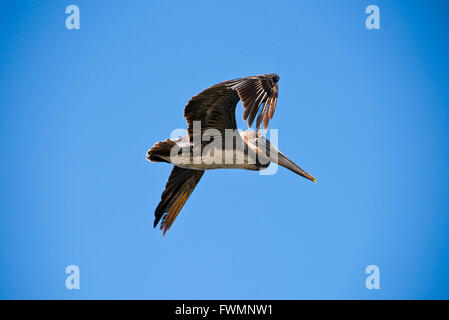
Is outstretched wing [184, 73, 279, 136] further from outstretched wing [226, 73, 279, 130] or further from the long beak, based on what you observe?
the long beak

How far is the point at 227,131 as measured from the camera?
368 inches

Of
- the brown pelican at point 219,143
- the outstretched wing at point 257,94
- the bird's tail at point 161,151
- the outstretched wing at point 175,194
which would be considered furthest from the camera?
the outstretched wing at point 175,194

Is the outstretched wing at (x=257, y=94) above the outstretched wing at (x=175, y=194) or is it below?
above

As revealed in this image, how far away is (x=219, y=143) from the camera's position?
31.0 ft

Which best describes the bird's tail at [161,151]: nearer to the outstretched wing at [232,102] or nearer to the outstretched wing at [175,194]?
the outstretched wing at [232,102]

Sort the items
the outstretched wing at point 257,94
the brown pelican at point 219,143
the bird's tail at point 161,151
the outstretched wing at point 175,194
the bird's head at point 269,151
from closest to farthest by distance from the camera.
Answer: the outstretched wing at point 257,94
the brown pelican at point 219,143
the bird's tail at point 161,151
the bird's head at point 269,151
the outstretched wing at point 175,194

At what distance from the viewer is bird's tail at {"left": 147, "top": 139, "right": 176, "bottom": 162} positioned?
9.36m

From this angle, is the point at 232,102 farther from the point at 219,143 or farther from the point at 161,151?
the point at 161,151

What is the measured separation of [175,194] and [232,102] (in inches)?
104

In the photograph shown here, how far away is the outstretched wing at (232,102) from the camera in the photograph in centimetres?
802

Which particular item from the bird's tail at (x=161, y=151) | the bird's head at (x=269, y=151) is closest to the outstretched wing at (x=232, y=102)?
the bird's tail at (x=161, y=151)
